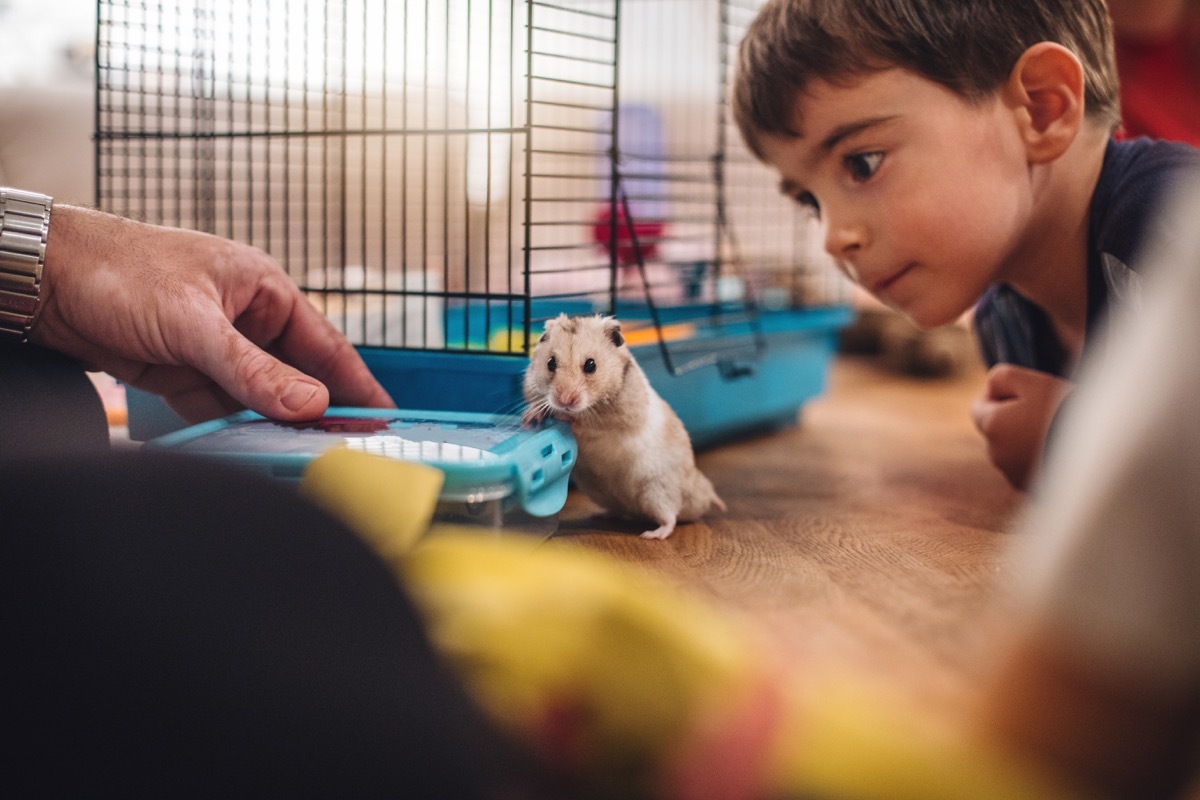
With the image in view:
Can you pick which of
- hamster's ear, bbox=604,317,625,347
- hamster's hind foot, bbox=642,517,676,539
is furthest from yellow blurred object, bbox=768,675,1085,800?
hamster's ear, bbox=604,317,625,347

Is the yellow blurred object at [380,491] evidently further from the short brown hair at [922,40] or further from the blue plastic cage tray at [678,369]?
the short brown hair at [922,40]

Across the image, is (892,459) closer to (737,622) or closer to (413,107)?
(737,622)

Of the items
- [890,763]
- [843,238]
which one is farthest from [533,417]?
[890,763]

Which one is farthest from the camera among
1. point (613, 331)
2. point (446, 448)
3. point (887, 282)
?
point (887, 282)

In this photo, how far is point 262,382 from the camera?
41.3 inches

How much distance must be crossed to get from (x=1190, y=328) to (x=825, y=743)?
265 millimetres

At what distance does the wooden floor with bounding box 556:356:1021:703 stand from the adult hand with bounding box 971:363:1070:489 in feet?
0.13

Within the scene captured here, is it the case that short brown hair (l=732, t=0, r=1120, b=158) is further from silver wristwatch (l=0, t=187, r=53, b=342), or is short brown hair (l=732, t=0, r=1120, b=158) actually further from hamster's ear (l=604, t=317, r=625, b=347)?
silver wristwatch (l=0, t=187, r=53, b=342)

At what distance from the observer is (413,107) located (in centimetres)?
299

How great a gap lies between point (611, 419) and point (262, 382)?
40 cm

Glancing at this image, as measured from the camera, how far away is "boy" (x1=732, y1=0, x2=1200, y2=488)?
1.25 meters

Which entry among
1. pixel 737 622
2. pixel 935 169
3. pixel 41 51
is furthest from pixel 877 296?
pixel 41 51

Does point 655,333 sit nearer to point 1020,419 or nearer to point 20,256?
point 1020,419

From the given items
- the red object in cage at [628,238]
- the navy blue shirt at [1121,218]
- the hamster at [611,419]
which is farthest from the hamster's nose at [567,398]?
the navy blue shirt at [1121,218]
